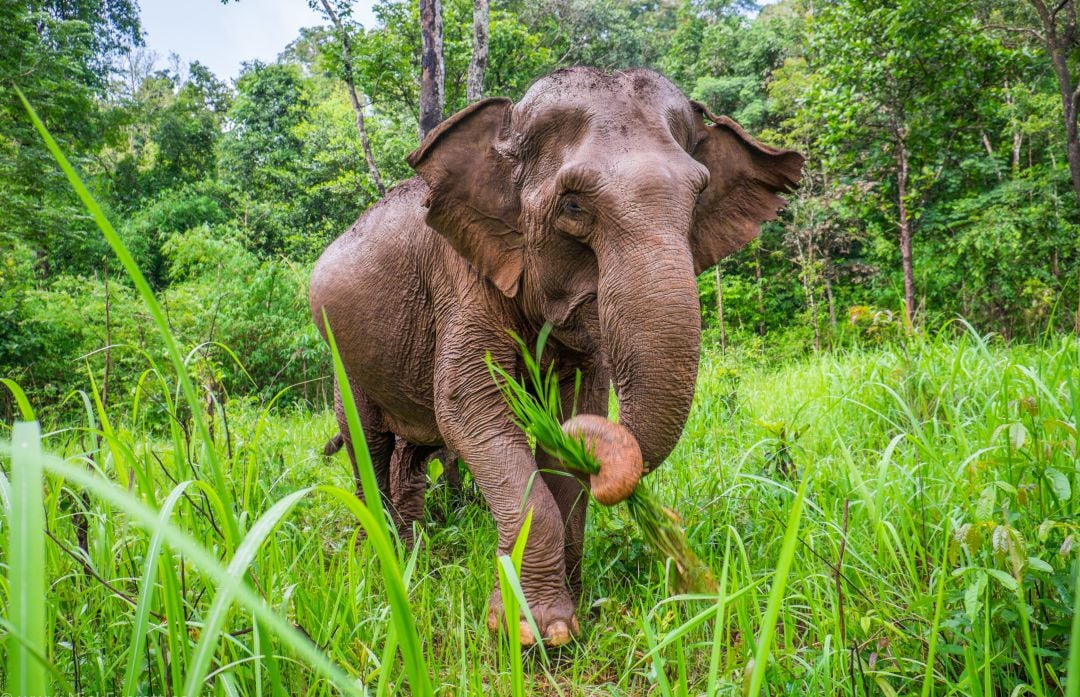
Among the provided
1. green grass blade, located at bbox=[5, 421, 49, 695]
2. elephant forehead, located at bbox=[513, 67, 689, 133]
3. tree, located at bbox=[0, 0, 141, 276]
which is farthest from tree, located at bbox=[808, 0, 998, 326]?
tree, located at bbox=[0, 0, 141, 276]

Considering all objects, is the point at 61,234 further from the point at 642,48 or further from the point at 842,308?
the point at 642,48

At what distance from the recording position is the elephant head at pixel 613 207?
208 centimetres

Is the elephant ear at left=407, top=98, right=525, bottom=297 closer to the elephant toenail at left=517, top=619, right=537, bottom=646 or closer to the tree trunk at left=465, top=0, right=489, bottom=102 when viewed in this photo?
the elephant toenail at left=517, top=619, right=537, bottom=646

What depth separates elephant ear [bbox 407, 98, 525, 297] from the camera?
8.60ft

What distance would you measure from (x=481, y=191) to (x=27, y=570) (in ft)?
7.22

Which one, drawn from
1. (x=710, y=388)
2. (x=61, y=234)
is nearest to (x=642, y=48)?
(x=61, y=234)

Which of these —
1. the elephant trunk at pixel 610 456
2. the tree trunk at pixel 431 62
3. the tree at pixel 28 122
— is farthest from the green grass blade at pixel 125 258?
the tree at pixel 28 122

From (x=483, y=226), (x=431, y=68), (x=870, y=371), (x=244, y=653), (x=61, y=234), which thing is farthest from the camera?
(x=61, y=234)

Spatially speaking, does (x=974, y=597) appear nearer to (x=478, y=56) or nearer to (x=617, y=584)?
(x=617, y=584)

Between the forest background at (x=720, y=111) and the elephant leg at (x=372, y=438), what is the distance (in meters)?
0.73

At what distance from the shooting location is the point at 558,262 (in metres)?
2.48

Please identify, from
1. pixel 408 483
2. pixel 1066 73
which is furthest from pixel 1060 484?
pixel 1066 73

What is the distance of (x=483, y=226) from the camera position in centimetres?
267

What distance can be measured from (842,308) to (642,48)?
1205 cm
